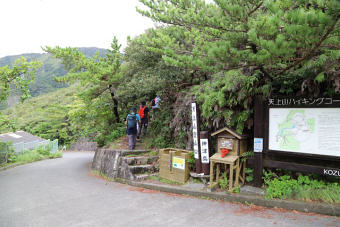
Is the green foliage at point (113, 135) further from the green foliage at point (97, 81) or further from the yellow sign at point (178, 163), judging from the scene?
the yellow sign at point (178, 163)

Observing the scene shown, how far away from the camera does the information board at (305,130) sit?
4.98m

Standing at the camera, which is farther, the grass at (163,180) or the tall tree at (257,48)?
the grass at (163,180)

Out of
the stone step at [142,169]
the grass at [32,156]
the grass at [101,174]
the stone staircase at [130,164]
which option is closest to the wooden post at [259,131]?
the stone staircase at [130,164]

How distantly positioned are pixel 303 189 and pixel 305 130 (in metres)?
1.29

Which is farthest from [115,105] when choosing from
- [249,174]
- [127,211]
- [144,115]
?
[249,174]

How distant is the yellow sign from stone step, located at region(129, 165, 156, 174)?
4.81 feet

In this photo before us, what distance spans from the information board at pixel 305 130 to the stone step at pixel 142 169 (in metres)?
4.49


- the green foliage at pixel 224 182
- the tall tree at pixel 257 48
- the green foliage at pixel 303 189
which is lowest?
the green foliage at pixel 224 182

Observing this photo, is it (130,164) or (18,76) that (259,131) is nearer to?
(130,164)

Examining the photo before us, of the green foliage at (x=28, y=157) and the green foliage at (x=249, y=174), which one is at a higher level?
the green foliage at (x=249, y=174)

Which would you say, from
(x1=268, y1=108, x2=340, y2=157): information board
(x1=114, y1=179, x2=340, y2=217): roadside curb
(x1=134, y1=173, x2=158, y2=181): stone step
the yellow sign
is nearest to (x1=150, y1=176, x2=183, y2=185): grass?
(x1=134, y1=173, x2=158, y2=181): stone step

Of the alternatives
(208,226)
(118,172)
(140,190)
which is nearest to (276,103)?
(208,226)

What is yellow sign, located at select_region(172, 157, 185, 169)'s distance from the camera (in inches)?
292

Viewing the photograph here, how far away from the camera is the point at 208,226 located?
454cm
